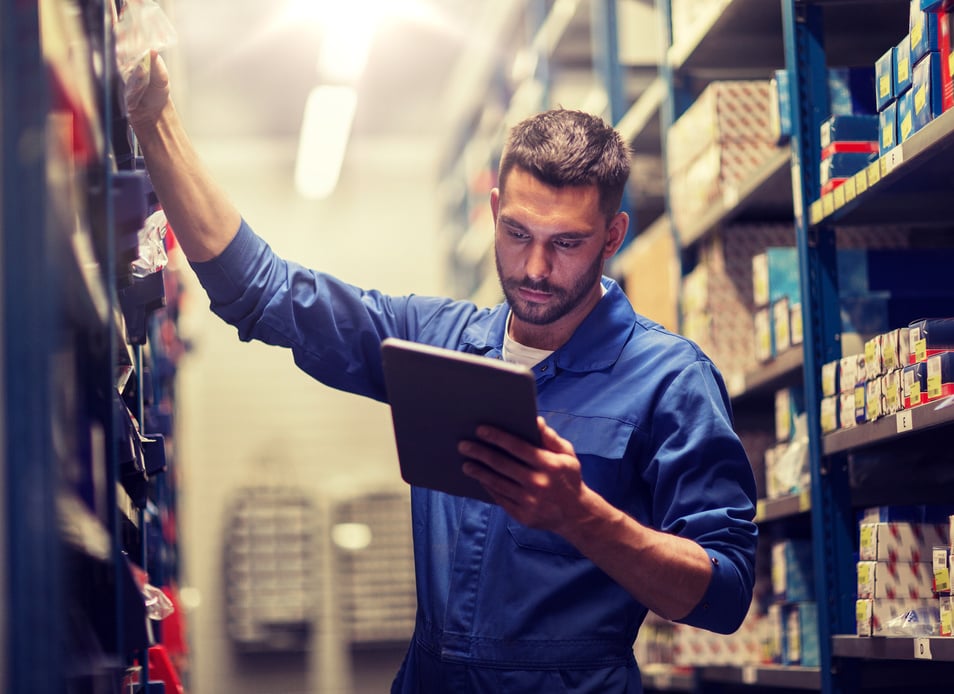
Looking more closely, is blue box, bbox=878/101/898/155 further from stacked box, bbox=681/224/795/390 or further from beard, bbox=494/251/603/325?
stacked box, bbox=681/224/795/390

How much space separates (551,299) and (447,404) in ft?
1.97

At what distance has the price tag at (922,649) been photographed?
8.15 feet

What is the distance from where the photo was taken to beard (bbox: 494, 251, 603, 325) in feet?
7.64

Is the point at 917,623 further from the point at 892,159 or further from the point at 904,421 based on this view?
the point at 892,159

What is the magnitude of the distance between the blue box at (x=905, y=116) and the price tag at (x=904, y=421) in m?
0.62

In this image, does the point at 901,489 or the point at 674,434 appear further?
the point at 901,489

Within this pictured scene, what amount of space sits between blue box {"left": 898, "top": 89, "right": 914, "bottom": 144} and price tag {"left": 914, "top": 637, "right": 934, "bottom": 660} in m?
1.12

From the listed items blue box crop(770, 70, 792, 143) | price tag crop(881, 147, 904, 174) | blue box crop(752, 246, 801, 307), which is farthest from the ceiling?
price tag crop(881, 147, 904, 174)

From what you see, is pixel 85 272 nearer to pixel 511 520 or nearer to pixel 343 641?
pixel 511 520

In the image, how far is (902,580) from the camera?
2795 millimetres

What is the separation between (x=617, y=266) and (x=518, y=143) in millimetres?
3105

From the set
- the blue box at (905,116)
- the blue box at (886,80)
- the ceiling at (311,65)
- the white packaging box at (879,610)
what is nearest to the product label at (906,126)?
the blue box at (905,116)

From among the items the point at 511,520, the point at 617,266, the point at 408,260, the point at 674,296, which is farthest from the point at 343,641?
the point at 511,520

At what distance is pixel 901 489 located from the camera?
3.20 metres
